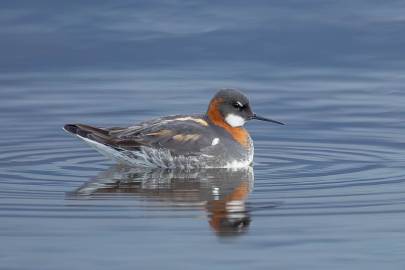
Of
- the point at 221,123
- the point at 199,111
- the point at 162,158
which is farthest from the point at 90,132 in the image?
the point at 199,111

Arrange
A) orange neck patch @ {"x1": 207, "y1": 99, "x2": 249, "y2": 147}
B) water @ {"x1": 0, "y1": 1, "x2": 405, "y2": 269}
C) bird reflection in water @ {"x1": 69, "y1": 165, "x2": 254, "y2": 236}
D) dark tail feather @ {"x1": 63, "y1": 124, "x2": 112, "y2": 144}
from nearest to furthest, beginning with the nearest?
water @ {"x1": 0, "y1": 1, "x2": 405, "y2": 269}
bird reflection in water @ {"x1": 69, "y1": 165, "x2": 254, "y2": 236}
dark tail feather @ {"x1": 63, "y1": 124, "x2": 112, "y2": 144}
orange neck patch @ {"x1": 207, "y1": 99, "x2": 249, "y2": 147}

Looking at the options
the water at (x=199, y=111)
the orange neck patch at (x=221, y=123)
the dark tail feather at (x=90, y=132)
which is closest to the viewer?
the water at (x=199, y=111)

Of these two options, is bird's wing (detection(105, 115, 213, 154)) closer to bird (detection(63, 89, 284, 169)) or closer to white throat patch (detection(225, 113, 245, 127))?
bird (detection(63, 89, 284, 169))

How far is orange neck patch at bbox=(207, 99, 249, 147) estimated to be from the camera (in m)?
17.1

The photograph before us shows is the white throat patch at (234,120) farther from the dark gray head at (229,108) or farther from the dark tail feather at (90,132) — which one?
the dark tail feather at (90,132)

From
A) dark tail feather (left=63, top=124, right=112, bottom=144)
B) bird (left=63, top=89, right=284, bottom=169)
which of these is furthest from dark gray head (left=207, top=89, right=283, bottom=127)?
dark tail feather (left=63, top=124, right=112, bottom=144)

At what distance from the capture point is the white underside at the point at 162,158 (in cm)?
1673

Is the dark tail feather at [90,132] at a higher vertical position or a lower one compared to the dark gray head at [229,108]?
lower

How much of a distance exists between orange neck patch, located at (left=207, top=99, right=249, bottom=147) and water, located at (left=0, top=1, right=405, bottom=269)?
44 cm

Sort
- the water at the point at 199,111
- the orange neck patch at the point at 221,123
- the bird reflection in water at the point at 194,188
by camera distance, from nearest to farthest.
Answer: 1. the water at the point at 199,111
2. the bird reflection in water at the point at 194,188
3. the orange neck patch at the point at 221,123

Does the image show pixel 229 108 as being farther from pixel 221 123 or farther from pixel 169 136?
pixel 169 136

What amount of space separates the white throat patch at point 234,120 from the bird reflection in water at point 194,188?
2.66ft

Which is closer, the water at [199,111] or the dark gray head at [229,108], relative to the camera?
the water at [199,111]

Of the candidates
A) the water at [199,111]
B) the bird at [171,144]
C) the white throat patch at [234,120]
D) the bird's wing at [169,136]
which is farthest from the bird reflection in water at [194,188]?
the white throat patch at [234,120]
